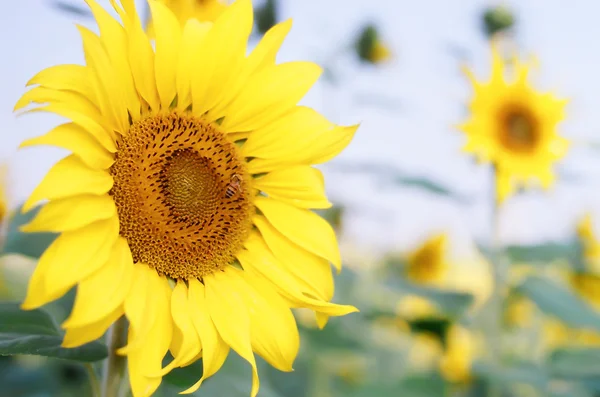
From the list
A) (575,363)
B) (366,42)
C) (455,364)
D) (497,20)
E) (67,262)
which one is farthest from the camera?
(366,42)

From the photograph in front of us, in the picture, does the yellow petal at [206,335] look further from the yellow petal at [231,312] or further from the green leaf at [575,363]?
the green leaf at [575,363]

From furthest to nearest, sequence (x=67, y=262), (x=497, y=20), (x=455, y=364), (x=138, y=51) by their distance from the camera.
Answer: (x=497, y=20) < (x=455, y=364) < (x=138, y=51) < (x=67, y=262)

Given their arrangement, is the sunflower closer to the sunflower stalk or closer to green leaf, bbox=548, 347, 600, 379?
the sunflower stalk

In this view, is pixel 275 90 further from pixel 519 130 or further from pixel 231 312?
pixel 519 130

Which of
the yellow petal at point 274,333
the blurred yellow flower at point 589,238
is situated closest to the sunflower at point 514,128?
the blurred yellow flower at point 589,238

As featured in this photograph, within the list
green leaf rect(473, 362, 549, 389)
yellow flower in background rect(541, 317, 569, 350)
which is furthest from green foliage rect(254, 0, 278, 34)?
yellow flower in background rect(541, 317, 569, 350)

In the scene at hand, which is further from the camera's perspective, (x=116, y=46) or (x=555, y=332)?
(x=555, y=332)

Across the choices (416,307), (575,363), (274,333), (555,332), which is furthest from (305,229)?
(555,332)
